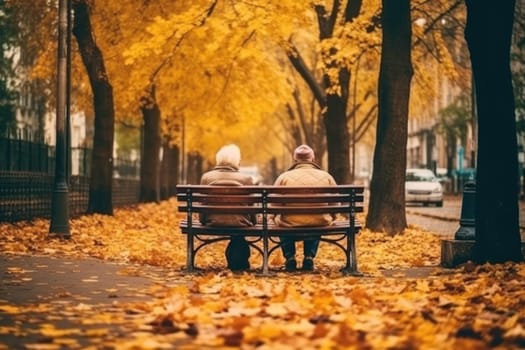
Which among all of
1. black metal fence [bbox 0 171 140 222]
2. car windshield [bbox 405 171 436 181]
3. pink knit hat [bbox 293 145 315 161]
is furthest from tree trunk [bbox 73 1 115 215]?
car windshield [bbox 405 171 436 181]

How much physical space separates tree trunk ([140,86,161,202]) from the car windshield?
15.0 metres

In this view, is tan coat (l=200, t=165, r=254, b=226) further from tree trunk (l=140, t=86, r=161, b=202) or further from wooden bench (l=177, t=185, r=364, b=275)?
tree trunk (l=140, t=86, r=161, b=202)

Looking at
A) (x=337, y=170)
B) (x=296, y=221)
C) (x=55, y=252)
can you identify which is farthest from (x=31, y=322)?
(x=337, y=170)

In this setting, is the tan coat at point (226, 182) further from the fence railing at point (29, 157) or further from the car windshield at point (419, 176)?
the car windshield at point (419, 176)

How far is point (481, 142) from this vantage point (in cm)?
1059

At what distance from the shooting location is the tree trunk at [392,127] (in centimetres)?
1766

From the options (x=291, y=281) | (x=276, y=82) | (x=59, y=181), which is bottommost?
(x=291, y=281)

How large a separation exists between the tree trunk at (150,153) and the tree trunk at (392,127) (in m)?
17.1

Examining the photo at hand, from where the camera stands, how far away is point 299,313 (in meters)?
7.21

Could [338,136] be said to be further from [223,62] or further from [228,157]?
[228,157]

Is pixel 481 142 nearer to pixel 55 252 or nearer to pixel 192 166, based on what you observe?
pixel 55 252

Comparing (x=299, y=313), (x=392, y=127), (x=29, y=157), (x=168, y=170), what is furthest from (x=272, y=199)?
(x=168, y=170)

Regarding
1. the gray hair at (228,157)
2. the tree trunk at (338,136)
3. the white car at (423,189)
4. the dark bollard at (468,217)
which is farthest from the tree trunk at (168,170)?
the gray hair at (228,157)

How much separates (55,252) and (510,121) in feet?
22.4
